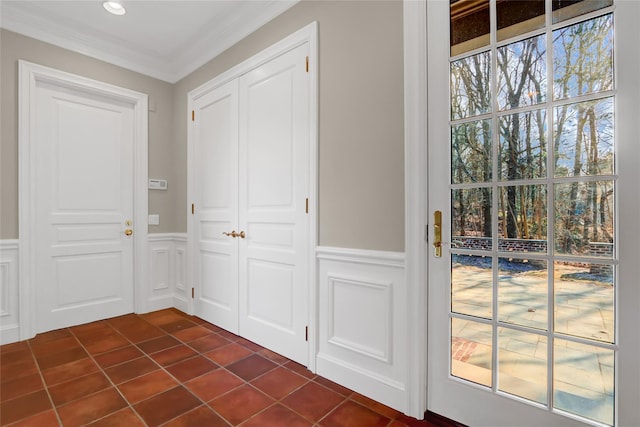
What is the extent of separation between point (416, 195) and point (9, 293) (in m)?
3.41

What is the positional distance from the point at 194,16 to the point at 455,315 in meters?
3.07

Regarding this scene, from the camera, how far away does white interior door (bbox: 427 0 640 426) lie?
49.3 inches

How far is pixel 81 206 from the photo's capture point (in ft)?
10.00

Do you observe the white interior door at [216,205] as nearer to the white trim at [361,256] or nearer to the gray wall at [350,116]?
the gray wall at [350,116]

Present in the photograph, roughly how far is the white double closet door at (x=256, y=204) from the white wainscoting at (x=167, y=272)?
301 millimetres

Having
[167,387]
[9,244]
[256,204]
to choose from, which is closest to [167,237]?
[9,244]

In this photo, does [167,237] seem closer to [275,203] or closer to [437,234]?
[275,203]

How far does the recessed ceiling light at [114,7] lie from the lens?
2498 mm

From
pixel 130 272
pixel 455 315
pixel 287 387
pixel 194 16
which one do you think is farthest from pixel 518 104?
pixel 130 272

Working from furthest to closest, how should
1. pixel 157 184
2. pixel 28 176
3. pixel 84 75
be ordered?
pixel 157 184
pixel 84 75
pixel 28 176

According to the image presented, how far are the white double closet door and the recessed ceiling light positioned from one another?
2.97 ft

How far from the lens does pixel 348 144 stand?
196 cm

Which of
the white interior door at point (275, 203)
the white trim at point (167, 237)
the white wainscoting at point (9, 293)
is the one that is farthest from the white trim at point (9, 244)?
the white interior door at point (275, 203)

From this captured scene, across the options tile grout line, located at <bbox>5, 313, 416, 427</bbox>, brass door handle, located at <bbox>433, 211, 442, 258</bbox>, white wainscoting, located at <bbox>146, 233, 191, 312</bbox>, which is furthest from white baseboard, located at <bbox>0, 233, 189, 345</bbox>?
brass door handle, located at <bbox>433, 211, 442, 258</bbox>
